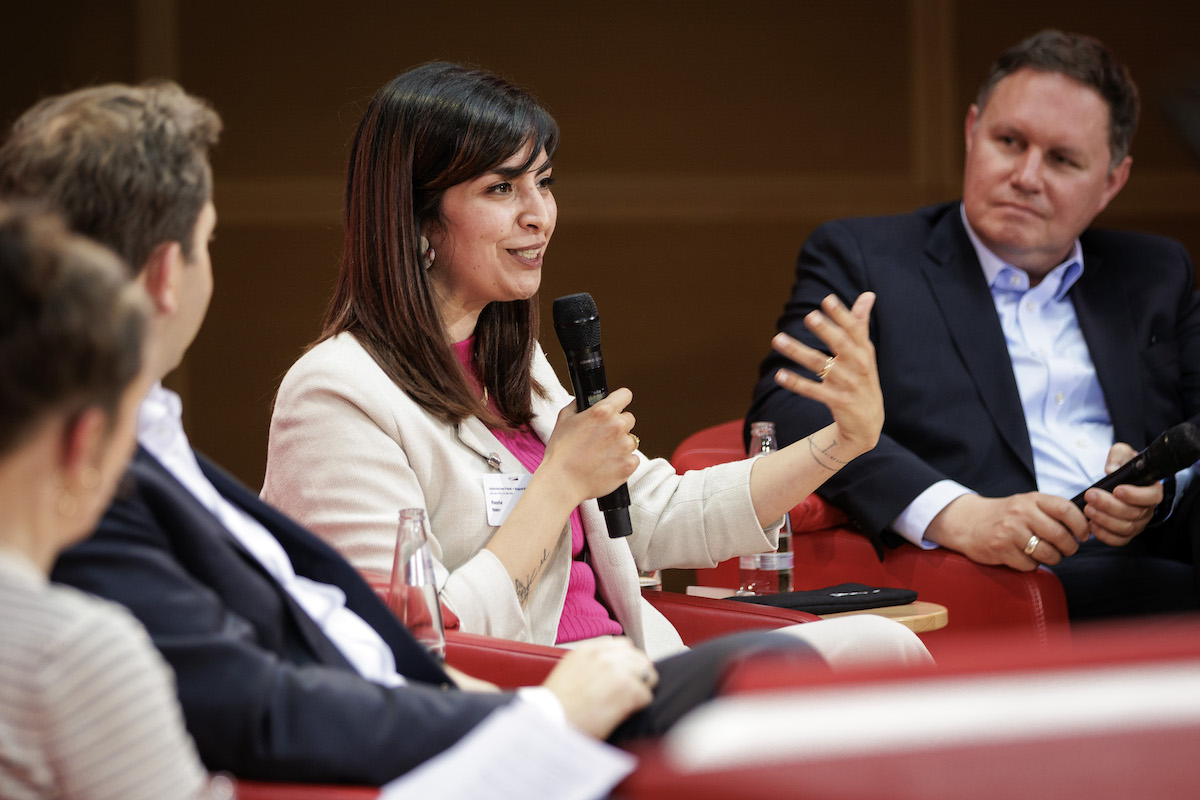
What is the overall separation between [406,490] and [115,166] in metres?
0.80

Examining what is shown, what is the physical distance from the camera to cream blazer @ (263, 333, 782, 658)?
1.81m

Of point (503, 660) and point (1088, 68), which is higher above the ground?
point (1088, 68)

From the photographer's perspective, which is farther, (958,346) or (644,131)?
(644,131)

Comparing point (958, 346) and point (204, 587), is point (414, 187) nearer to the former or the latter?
point (204, 587)

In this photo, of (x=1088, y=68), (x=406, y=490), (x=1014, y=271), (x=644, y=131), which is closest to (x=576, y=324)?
(x=406, y=490)

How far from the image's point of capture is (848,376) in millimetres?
2191

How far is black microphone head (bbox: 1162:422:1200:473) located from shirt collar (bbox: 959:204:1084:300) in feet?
2.52

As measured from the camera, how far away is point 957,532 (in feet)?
8.68

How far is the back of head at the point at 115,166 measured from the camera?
1149 millimetres

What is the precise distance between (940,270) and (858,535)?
0.76m

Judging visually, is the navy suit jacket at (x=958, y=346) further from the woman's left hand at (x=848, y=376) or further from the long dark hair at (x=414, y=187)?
the long dark hair at (x=414, y=187)

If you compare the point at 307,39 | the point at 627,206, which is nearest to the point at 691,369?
the point at 627,206

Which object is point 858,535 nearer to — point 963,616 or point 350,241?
point 963,616

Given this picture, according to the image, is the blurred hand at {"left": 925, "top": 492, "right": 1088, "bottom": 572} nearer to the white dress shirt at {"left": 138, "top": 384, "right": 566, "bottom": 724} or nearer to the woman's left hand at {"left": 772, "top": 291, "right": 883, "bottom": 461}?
the woman's left hand at {"left": 772, "top": 291, "right": 883, "bottom": 461}
